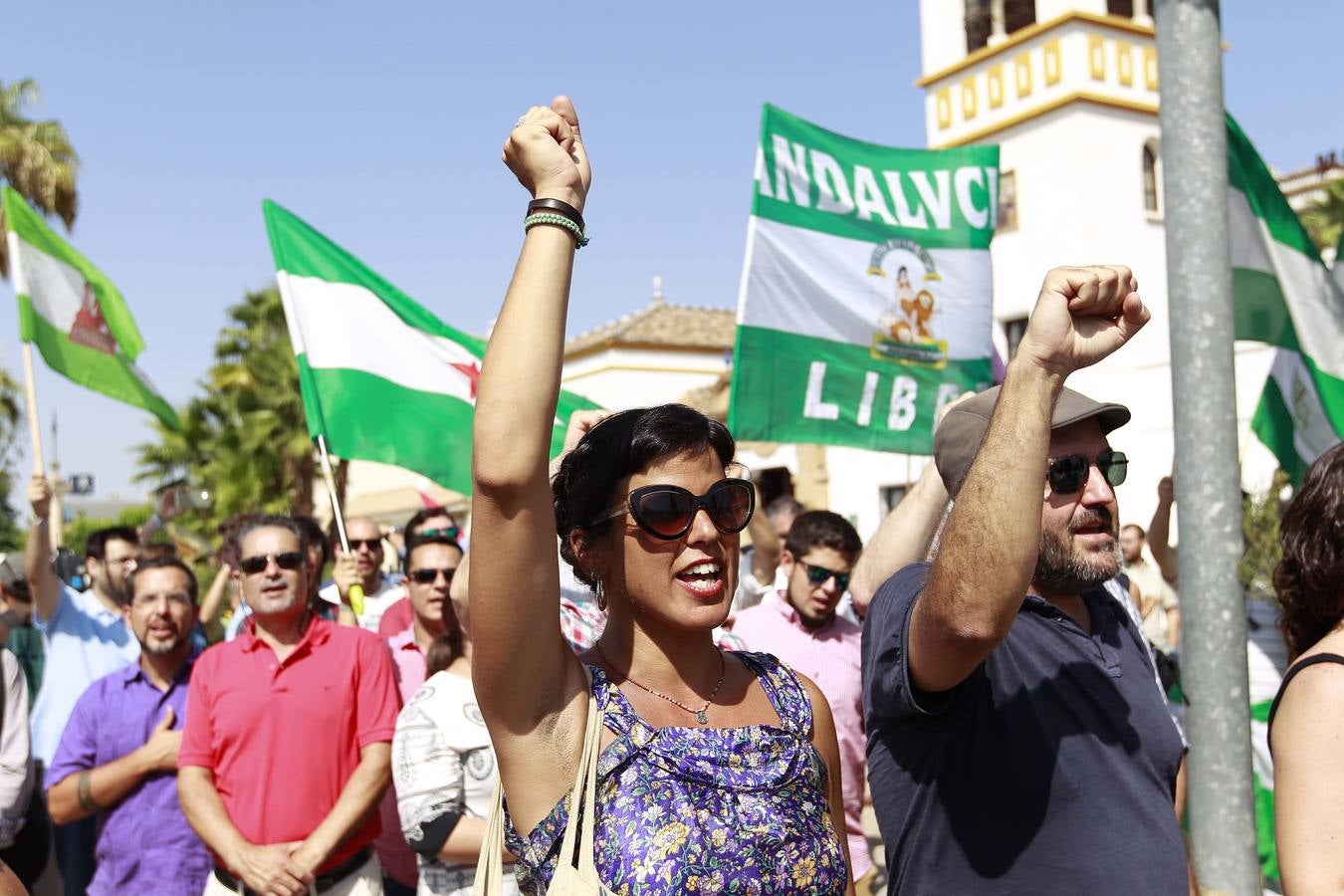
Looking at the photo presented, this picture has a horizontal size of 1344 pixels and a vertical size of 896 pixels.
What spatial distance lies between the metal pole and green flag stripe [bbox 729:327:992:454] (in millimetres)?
3325

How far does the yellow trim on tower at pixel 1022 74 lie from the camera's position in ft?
73.0

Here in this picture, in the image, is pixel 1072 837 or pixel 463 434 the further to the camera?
Answer: pixel 463 434

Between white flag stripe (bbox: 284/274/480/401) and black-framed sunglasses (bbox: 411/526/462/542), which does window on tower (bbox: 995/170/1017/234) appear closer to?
white flag stripe (bbox: 284/274/480/401)

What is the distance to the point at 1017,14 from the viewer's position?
23.3 m

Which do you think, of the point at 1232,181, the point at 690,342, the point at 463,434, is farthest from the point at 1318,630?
the point at 690,342

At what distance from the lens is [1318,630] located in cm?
262

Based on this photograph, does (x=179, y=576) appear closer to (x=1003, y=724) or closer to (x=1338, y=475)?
(x=1003, y=724)

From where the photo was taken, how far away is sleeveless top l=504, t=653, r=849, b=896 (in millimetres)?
2041

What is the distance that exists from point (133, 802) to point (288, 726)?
93 centimetres

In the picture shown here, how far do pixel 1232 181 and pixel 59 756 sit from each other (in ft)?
19.2

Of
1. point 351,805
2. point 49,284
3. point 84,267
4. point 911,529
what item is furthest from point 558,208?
point 84,267

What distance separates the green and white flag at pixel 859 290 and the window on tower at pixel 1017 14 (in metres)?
17.1

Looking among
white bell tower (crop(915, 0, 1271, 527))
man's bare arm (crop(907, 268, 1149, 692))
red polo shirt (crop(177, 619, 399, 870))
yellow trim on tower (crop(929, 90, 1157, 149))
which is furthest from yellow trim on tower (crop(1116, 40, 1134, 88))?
man's bare arm (crop(907, 268, 1149, 692))

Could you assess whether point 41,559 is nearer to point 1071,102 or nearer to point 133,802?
point 133,802
